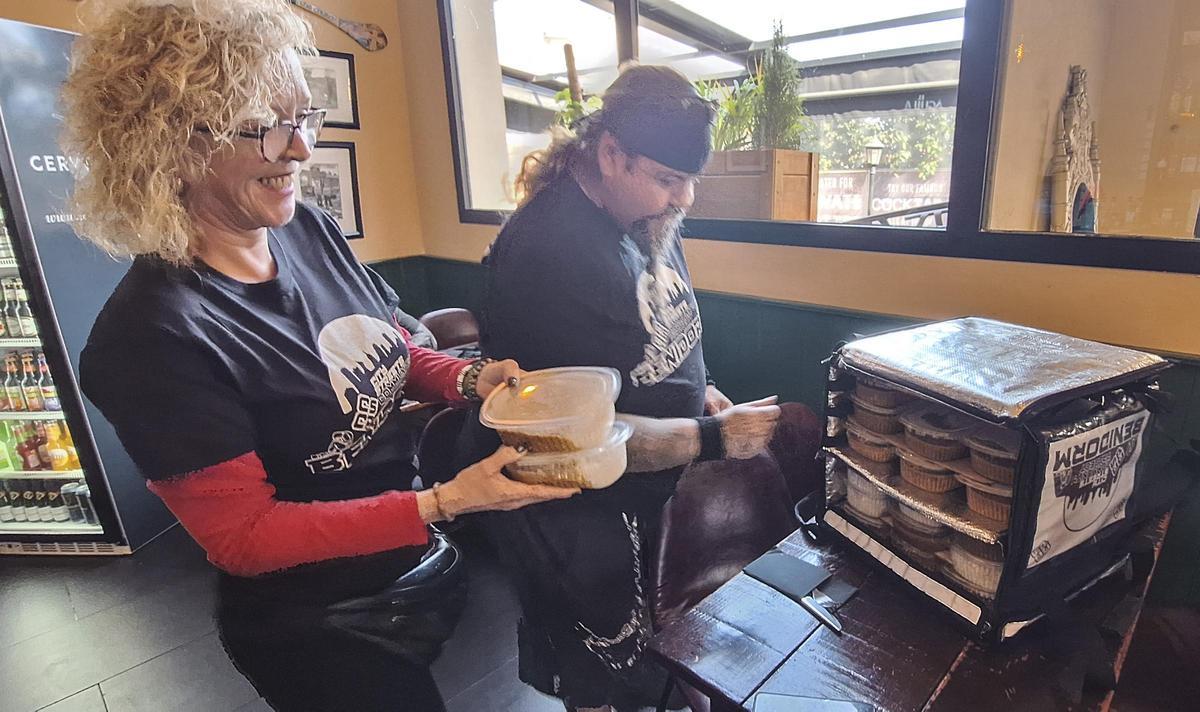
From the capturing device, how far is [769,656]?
0.85m

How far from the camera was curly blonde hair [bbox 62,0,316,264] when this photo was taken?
0.85m

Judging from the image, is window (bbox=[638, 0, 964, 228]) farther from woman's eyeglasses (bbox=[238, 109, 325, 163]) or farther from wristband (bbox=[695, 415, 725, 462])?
woman's eyeglasses (bbox=[238, 109, 325, 163])

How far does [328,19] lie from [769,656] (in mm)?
3334

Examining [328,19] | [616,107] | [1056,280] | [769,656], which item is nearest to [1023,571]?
[769,656]

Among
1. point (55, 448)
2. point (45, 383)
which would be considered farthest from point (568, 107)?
point (55, 448)

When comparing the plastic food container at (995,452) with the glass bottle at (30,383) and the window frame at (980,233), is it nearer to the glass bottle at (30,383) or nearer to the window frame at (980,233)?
the window frame at (980,233)

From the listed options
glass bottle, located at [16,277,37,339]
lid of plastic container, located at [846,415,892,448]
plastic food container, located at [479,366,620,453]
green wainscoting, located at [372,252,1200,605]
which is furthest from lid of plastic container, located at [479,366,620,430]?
glass bottle, located at [16,277,37,339]

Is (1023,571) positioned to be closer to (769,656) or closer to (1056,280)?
(769,656)

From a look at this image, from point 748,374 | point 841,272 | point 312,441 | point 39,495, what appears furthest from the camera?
point 39,495

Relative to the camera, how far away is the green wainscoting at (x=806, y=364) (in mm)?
1260

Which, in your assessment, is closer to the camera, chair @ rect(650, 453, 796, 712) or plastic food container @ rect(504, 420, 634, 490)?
plastic food container @ rect(504, 420, 634, 490)

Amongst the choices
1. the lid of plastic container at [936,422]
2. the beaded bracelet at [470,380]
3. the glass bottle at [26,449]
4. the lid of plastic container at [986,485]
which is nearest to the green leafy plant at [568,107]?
the beaded bracelet at [470,380]

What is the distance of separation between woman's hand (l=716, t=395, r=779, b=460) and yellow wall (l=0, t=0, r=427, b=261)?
2646 millimetres

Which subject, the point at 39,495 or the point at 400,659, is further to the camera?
the point at 39,495
